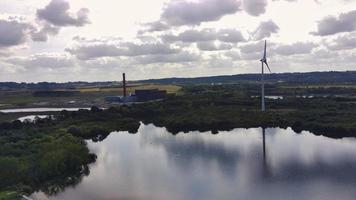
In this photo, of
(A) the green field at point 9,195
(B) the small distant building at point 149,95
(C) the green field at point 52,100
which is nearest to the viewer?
(A) the green field at point 9,195

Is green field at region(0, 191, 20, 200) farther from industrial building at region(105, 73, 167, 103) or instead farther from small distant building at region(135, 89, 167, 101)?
small distant building at region(135, 89, 167, 101)

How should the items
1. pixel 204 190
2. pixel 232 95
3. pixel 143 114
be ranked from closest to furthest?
pixel 204 190, pixel 143 114, pixel 232 95

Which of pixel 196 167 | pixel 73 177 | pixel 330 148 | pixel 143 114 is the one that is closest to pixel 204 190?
pixel 196 167

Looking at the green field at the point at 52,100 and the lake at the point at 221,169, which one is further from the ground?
the green field at the point at 52,100

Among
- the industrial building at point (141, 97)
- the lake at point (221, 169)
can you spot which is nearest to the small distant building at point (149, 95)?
the industrial building at point (141, 97)

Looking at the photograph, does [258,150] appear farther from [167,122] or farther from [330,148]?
[167,122]

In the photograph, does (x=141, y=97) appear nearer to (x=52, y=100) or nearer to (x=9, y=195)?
(x=52, y=100)

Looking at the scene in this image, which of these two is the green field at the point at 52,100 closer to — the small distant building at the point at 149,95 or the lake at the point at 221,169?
the small distant building at the point at 149,95

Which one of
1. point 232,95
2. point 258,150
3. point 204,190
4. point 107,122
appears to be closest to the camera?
point 204,190
